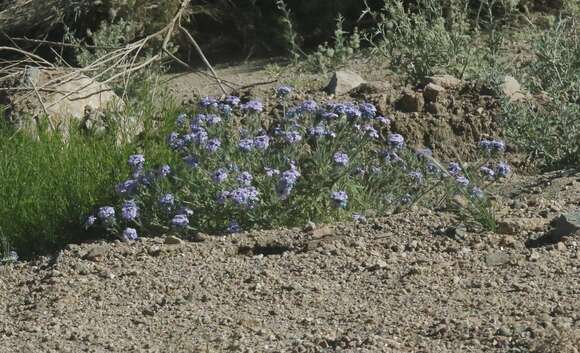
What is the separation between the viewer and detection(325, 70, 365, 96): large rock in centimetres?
862

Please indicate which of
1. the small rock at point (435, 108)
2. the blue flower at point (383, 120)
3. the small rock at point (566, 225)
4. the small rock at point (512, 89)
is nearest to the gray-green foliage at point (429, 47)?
the small rock at point (512, 89)

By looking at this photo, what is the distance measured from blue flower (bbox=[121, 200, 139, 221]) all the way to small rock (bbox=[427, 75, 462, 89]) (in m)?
2.63

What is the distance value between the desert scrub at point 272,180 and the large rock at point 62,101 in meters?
1.58

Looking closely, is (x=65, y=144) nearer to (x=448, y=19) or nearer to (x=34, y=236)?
(x=34, y=236)

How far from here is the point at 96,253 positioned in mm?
6086

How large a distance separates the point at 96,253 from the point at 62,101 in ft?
8.92

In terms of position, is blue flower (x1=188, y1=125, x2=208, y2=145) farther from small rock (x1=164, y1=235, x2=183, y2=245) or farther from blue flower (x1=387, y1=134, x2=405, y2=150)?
blue flower (x1=387, y1=134, x2=405, y2=150)

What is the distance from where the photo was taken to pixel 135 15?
35.8ft

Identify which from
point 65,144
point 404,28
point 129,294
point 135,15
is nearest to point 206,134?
point 129,294

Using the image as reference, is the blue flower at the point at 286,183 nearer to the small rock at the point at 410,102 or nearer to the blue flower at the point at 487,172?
the blue flower at the point at 487,172

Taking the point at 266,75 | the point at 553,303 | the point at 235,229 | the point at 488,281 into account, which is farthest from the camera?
the point at 266,75

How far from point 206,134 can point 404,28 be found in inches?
113

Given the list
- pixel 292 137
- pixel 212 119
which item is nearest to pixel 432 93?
pixel 292 137

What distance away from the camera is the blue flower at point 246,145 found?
20.6 feet
